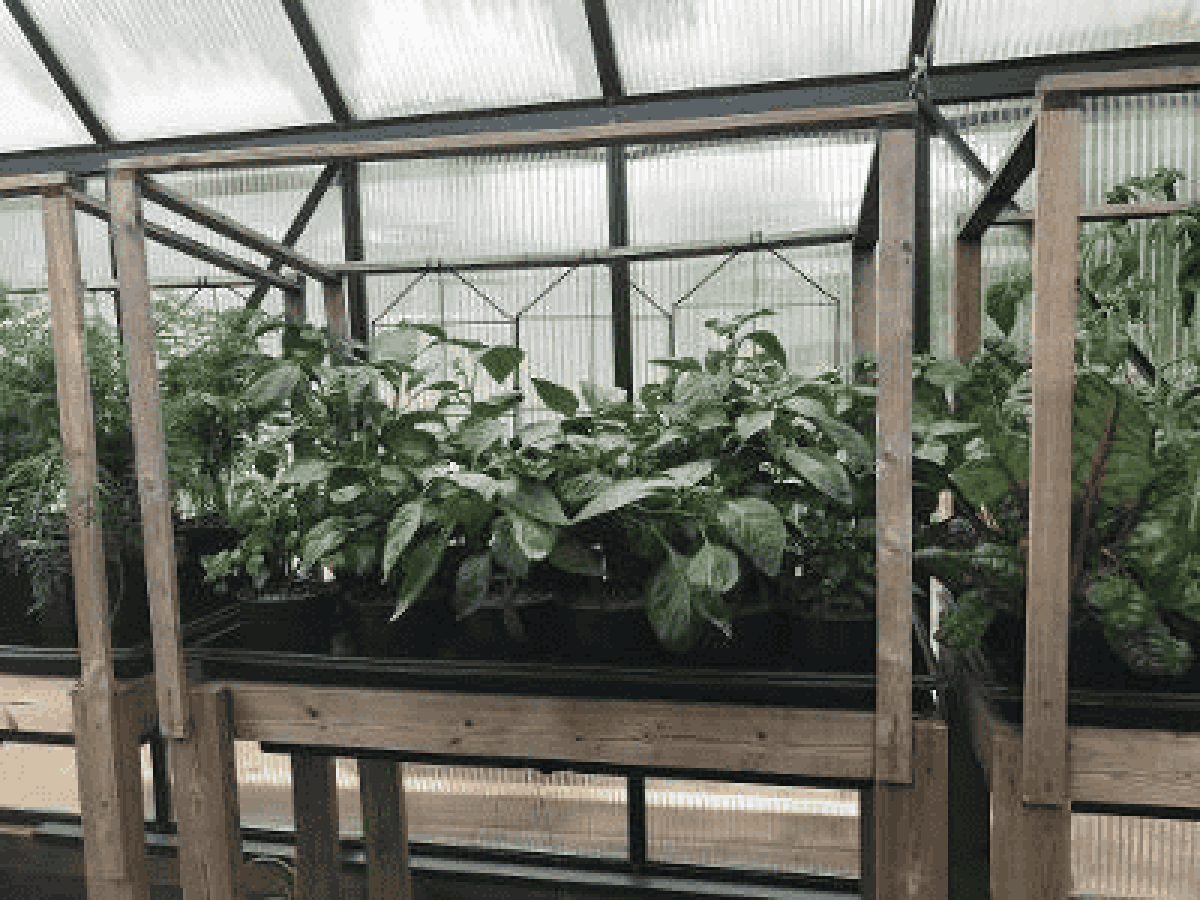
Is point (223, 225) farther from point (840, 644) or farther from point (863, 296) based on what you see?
point (863, 296)

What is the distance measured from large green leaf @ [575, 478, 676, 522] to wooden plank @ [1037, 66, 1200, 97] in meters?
0.69

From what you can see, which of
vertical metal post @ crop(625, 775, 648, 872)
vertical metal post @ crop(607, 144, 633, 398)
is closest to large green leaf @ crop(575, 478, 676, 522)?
vertical metal post @ crop(607, 144, 633, 398)

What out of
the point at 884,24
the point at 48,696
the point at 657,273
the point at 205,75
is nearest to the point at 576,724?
the point at 48,696

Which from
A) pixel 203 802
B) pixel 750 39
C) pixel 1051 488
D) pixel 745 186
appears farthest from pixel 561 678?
pixel 750 39

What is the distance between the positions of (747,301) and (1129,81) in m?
1.39

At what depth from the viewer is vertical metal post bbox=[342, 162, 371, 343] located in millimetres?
2434

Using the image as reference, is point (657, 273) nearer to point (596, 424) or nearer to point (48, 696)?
point (596, 424)

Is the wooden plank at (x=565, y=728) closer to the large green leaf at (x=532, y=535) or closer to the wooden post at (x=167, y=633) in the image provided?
the wooden post at (x=167, y=633)

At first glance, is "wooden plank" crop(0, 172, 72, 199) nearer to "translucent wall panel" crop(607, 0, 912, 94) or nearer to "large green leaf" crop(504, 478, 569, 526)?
"large green leaf" crop(504, 478, 569, 526)

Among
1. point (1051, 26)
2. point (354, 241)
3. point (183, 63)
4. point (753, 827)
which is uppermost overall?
point (183, 63)

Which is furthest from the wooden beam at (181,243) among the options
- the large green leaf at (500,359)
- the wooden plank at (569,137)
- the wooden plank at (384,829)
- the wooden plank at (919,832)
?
the wooden plank at (919,832)

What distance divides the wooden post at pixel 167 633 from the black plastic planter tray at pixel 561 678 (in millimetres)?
91

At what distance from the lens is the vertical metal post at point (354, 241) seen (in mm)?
2434

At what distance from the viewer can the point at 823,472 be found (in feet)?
3.93
